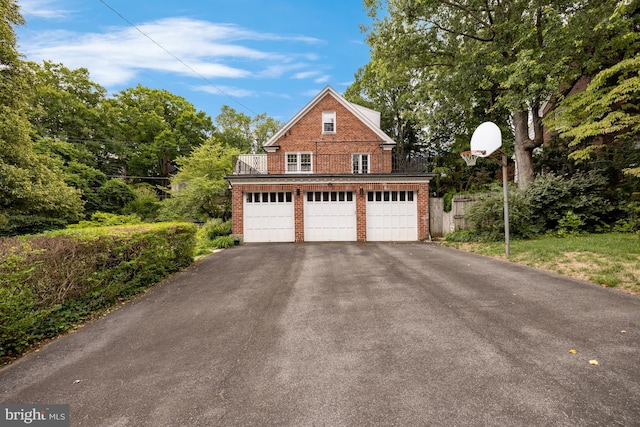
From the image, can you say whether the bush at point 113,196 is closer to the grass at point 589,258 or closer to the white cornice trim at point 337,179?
the white cornice trim at point 337,179

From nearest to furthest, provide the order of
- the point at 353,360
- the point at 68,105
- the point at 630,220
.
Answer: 1. the point at 353,360
2. the point at 630,220
3. the point at 68,105

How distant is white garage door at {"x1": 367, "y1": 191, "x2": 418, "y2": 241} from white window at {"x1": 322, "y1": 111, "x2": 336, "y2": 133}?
19.4 ft

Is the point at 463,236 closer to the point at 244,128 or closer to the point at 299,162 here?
the point at 299,162

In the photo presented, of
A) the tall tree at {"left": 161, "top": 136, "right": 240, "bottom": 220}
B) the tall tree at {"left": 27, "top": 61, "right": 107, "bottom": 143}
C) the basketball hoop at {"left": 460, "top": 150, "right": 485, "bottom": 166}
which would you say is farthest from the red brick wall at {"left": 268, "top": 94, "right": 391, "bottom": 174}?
the tall tree at {"left": 27, "top": 61, "right": 107, "bottom": 143}

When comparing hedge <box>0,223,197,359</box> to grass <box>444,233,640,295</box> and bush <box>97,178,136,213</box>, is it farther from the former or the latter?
bush <box>97,178,136,213</box>

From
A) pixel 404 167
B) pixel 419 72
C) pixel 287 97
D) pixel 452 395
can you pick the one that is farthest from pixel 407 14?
pixel 452 395

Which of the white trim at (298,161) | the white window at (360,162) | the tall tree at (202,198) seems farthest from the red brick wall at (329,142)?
the tall tree at (202,198)

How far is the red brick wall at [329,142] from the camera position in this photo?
15.5 m

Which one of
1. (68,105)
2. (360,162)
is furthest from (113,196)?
(360,162)

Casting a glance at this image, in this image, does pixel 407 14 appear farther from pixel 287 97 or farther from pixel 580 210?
pixel 287 97

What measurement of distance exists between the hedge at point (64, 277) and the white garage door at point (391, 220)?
8.41 metres

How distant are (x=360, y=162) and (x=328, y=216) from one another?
5209mm

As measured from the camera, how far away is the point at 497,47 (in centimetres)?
1103

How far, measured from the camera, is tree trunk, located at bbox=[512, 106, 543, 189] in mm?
11859
